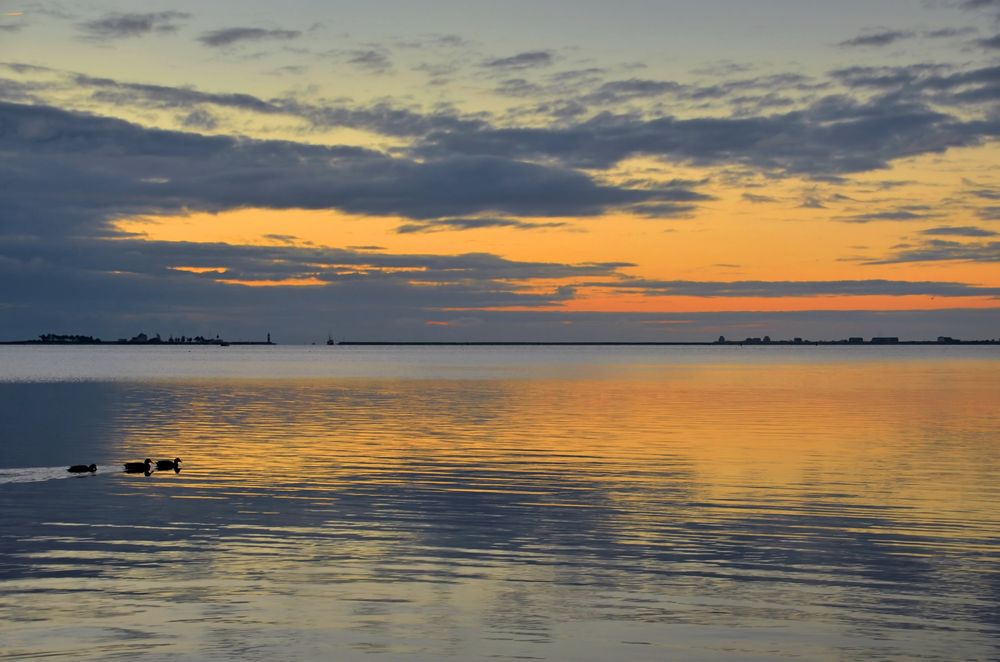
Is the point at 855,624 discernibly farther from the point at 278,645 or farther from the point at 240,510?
the point at 240,510

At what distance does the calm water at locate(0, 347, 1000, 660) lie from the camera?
18141 mm

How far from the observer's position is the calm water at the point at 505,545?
59.5 ft

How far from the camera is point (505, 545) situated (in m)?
26.0

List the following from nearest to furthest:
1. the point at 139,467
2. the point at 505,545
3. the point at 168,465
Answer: the point at 505,545
the point at 139,467
the point at 168,465

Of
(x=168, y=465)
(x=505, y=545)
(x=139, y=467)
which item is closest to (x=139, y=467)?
(x=139, y=467)

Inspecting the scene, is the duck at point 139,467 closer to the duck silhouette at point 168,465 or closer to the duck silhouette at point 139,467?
the duck silhouette at point 139,467

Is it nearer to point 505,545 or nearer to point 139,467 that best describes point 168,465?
point 139,467

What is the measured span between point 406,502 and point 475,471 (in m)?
8.19

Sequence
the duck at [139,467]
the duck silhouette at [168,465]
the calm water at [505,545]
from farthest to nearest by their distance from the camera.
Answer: the duck silhouette at [168,465] → the duck at [139,467] → the calm water at [505,545]

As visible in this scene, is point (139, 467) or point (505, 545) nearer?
point (505, 545)

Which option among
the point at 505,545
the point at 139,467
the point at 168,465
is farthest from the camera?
the point at 168,465

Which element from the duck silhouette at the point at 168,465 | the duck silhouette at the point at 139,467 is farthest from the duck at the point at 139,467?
the duck silhouette at the point at 168,465

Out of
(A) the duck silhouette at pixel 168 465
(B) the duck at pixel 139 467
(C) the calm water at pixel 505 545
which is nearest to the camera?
(C) the calm water at pixel 505 545

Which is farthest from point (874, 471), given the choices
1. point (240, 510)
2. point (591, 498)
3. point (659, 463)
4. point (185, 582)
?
point (185, 582)
